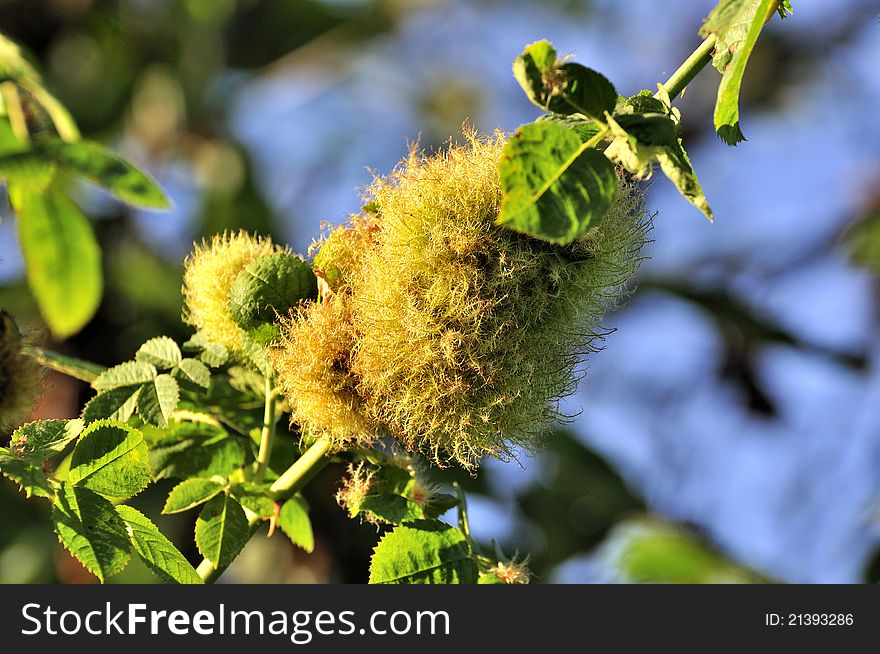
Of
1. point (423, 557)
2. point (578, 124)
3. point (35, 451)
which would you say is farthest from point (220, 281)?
point (578, 124)

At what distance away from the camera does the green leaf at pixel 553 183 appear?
1443 mm

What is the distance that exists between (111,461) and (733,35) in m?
1.43

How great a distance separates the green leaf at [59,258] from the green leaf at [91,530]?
48 cm

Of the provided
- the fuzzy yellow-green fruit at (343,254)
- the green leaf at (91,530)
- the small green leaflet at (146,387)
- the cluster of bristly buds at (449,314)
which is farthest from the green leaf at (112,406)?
the fuzzy yellow-green fruit at (343,254)

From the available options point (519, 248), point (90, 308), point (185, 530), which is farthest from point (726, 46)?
point (185, 530)

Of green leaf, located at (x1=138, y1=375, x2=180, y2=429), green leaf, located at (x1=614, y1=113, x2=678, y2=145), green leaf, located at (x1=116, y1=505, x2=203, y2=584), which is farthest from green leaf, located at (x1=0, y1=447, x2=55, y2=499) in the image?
green leaf, located at (x1=614, y1=113, x2=678, y2=145)

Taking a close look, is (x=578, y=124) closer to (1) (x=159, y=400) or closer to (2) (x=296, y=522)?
(1) (x=159, y=400)

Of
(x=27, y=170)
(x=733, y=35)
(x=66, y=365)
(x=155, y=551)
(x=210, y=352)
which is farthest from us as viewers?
(x=66, y=365)

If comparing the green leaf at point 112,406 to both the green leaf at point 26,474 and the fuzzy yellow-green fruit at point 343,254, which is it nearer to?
the green leaf at point 26,474

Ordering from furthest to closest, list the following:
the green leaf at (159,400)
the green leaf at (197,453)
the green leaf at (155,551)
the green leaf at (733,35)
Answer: the green leaf at (197,453) < the green leaf at (159,400) < the green leaf at (155,551) < the green leaf at (733,35)

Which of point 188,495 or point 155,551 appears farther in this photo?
point 188,495

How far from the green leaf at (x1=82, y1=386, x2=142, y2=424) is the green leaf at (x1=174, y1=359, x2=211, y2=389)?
0.33 feet

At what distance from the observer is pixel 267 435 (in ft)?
6.92

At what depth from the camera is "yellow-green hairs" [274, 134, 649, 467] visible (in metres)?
1.70
